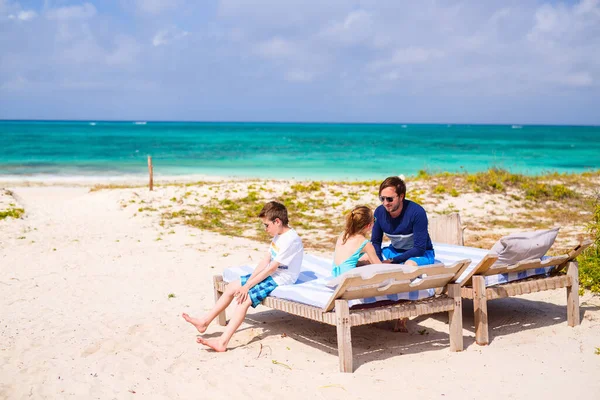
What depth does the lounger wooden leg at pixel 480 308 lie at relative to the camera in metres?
5.34

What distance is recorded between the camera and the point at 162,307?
671 cm

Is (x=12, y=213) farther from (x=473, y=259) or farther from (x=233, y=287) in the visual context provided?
(x=473, y=259)

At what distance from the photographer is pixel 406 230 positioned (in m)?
5.68

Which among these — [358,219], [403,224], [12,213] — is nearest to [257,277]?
[358,219]

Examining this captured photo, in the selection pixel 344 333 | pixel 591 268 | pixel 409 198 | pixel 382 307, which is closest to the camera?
pixel 344 333

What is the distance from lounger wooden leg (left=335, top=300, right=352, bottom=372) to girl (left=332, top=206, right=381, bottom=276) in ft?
2.48

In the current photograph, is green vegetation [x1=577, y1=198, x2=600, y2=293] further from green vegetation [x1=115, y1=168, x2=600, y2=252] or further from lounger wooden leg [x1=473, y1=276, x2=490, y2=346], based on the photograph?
green vegetation [x1=115, y1=168, x2=600, y2=252]

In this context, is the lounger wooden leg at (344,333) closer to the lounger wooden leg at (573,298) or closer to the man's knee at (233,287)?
the man's knee at (233,287)

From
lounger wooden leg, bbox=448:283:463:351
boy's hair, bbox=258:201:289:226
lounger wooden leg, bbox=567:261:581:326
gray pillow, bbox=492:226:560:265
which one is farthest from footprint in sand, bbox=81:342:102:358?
lounger wooden leg, bbox=567:261:581:326

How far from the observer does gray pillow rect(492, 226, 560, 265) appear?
5.27 m

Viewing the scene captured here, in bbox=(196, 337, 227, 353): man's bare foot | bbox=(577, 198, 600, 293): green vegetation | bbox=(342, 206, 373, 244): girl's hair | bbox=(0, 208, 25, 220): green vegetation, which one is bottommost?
bbox=(196, 337, 227, 353): man's bare foot

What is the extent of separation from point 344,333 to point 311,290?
0.67m

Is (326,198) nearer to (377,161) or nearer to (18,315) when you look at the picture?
(18,315)

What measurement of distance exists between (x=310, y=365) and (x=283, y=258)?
3.32 feet
